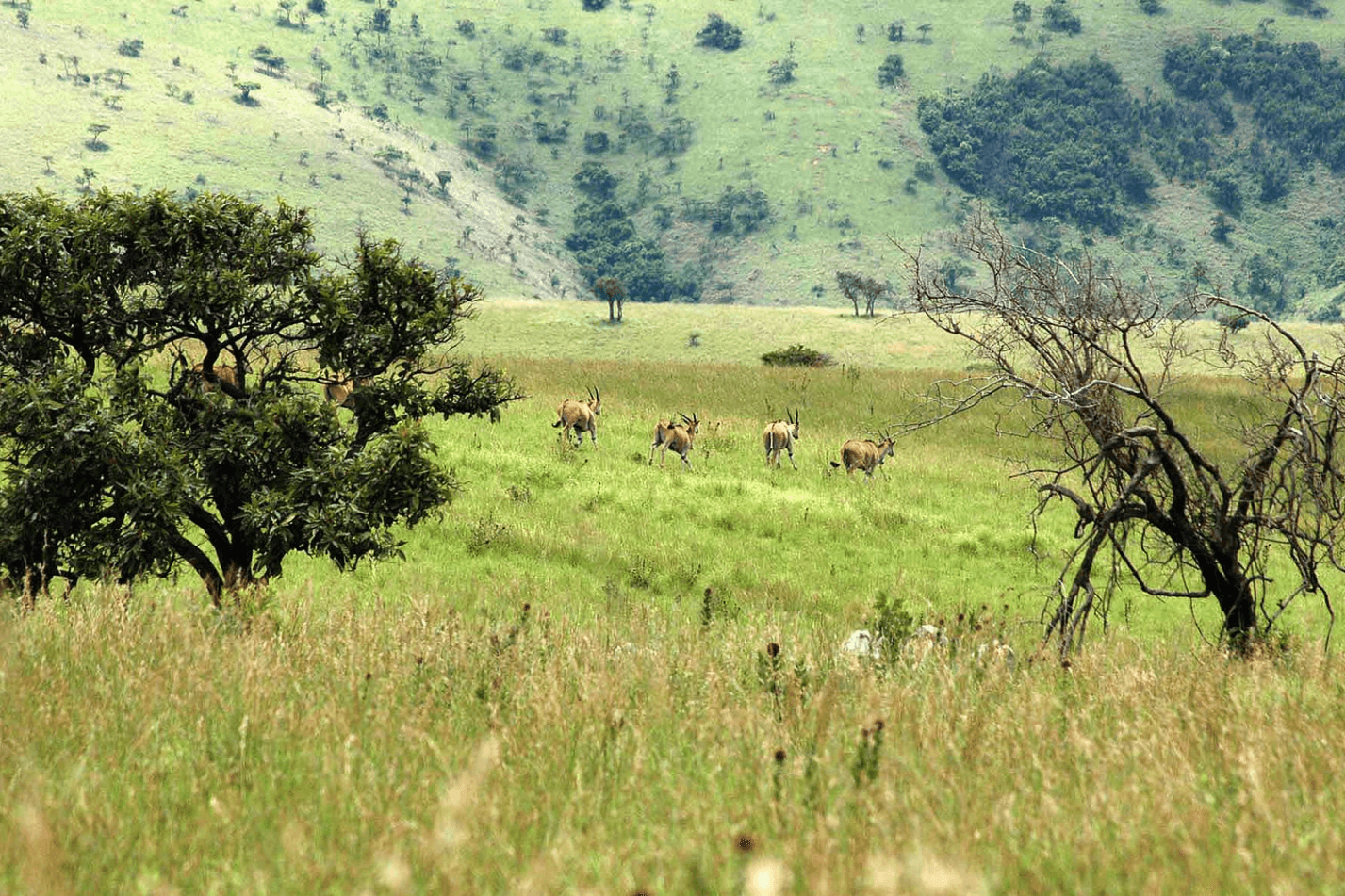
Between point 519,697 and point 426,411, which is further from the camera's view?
point 426,411

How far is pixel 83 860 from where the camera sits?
3.18 m

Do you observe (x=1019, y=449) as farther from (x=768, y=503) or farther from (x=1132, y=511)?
(x=1132, y=511)

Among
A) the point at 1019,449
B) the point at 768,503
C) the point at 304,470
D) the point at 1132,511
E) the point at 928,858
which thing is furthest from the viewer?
the point at 1019,449

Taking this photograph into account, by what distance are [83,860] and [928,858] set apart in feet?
8.56

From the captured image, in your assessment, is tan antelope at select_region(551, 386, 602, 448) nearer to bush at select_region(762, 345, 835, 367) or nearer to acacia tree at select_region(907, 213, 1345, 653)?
acacia tree at select_region(907, 213, 1345, 653)

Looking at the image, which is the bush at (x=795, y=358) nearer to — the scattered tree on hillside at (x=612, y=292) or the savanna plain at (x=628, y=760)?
the scattered tree on hillside at (x=612, y=292)

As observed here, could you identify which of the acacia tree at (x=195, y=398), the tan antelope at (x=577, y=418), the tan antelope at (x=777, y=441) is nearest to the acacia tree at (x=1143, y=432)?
the acacia tree at (x=195, y=398)

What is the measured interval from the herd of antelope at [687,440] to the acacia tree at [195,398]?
11221 millimetres

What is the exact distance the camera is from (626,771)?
166 inches

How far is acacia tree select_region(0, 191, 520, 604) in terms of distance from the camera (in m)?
9.25

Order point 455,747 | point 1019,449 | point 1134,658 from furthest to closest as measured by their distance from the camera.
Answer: point 1019,449
point 1134,658
point 455,747

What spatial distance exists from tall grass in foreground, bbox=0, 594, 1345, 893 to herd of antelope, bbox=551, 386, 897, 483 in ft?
53.5

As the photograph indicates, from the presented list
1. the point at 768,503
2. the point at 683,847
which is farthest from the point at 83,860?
the point at 768,503

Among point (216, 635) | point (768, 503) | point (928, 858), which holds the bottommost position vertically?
point (768, 503)
